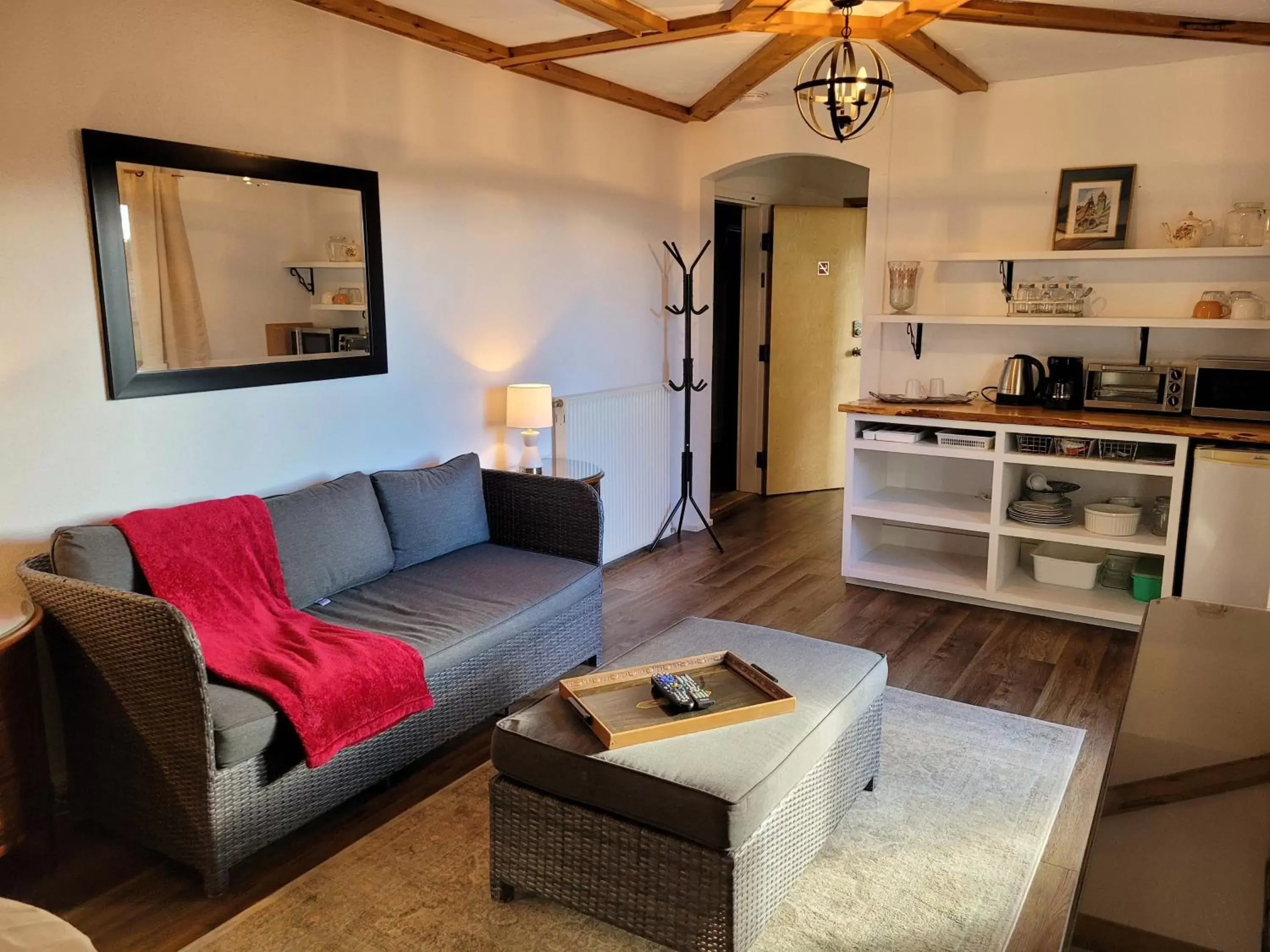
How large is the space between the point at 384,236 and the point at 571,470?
129 cm

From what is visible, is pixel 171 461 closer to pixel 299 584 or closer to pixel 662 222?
pixel 299 584

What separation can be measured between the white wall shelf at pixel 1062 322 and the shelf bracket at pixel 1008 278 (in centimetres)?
10

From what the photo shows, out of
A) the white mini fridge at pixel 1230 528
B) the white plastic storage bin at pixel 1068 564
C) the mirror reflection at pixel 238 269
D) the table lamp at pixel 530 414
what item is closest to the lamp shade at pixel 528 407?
the table lamp at pixel 530 414

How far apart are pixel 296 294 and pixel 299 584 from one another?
0.99 meters

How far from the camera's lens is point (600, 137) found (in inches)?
184

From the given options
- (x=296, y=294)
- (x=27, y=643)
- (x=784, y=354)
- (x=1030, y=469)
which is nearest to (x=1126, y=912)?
(x=27, y=643)

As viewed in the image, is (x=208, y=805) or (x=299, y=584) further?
(x=299, y=584)

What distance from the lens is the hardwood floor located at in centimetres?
222

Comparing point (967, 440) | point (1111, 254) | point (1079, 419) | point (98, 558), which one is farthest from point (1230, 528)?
point (98, 558)

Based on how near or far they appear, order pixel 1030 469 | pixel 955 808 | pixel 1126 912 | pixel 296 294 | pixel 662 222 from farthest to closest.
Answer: pixel 662 222 → pixel 1030 469 → pixel 296 294 → pixel 955 808 → pixel 1126 912

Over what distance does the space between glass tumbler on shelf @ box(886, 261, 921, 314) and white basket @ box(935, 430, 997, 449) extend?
69 centimetres

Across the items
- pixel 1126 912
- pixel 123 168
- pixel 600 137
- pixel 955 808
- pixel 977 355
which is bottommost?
pixel 955 808

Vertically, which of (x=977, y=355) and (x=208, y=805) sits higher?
(x=977, y=355)

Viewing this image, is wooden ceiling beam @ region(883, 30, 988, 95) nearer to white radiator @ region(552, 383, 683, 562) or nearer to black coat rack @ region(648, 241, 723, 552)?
black coat rack @ region(648, 241, 723, 552)
